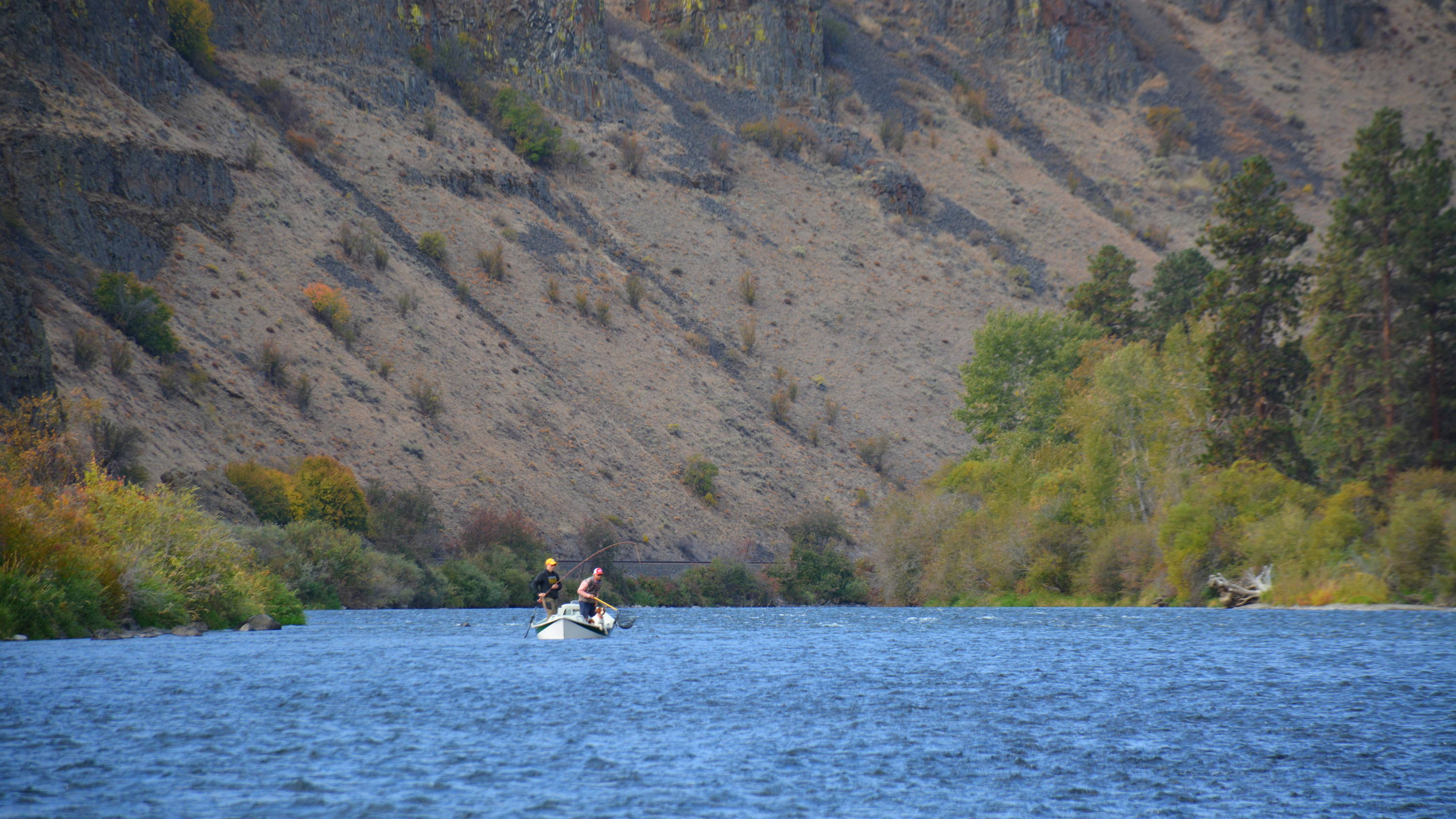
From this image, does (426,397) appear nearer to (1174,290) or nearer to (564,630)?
(564,630)

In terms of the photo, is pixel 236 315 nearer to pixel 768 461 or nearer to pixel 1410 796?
pixel 768 461

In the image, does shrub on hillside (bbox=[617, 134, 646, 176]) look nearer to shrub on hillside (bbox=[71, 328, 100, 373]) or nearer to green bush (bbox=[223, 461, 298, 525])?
green bush (bbox=[223, 461, 298, 525])

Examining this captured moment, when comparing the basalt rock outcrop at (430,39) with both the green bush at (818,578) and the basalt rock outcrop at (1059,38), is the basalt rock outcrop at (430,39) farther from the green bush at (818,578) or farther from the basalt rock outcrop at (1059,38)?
the basalt rock outcrop at (1059,38)

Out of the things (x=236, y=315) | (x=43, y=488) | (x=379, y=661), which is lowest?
(x=379, y=661)

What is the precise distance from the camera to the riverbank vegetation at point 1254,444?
43.3m

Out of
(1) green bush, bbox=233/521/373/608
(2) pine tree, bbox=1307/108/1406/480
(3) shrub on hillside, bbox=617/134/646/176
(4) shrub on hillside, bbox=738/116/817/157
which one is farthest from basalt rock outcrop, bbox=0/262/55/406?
(4) shrub on hillside, bbox=738/116/817/157

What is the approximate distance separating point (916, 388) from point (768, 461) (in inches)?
648

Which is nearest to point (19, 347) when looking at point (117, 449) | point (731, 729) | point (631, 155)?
point (117, 449)

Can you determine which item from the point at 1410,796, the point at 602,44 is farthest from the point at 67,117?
the point at 1410,796

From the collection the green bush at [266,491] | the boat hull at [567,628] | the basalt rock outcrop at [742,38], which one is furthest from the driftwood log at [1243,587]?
the basalt rock outcrop at [742,38]

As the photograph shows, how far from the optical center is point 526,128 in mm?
93188

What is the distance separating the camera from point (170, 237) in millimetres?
66500

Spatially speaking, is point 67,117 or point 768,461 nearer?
point 67,117

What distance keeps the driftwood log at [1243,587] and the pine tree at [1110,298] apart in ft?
83.0
